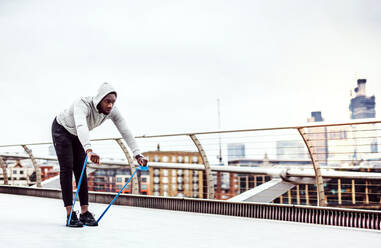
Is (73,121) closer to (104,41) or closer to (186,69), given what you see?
(104,41)

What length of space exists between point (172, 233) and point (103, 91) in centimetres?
126

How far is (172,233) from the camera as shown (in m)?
3.47

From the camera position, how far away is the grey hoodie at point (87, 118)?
11.9 ft

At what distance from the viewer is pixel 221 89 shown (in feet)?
646

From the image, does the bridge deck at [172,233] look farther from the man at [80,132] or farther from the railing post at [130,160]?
the railing post at [130,160]

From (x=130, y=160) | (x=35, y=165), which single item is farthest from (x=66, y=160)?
(x=35, y=165)

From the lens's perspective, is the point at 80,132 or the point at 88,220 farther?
the point at 88,220

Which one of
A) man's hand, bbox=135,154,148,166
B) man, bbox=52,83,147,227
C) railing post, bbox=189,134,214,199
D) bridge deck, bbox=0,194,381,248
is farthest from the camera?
railing post, bbox=189,134,214,199

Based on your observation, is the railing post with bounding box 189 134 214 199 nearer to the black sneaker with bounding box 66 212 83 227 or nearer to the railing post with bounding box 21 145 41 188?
the black sneaker with bounding box 66 212 83 227

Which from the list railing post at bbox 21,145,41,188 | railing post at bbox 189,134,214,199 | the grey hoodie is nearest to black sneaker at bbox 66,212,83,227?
the grey hoodie

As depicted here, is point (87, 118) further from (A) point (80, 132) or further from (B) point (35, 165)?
(B) point (35, 165)

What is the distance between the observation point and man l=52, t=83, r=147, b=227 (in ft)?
12.2

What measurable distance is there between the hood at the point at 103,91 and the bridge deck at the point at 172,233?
1.03 meters

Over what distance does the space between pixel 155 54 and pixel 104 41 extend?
51.0 m
